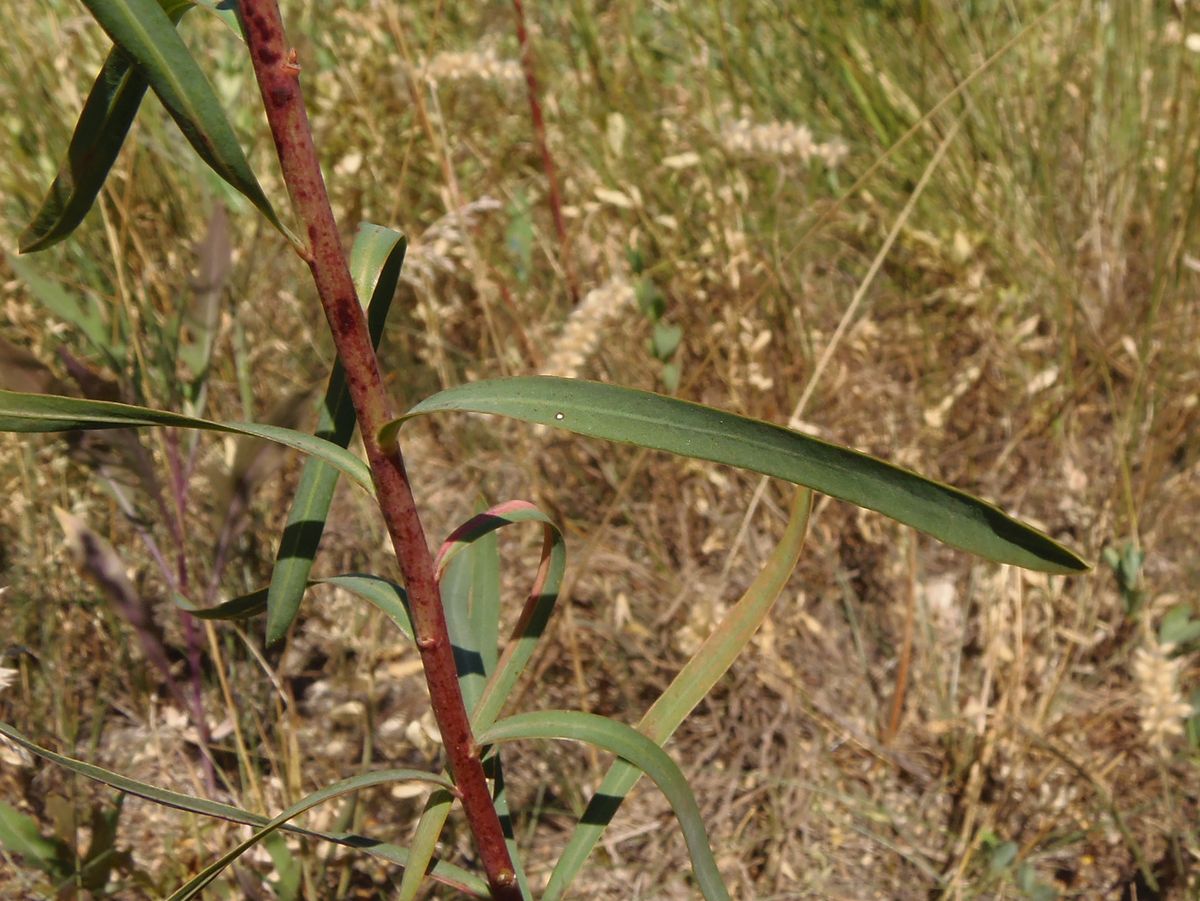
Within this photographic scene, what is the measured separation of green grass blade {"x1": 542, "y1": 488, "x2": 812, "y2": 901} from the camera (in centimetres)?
91

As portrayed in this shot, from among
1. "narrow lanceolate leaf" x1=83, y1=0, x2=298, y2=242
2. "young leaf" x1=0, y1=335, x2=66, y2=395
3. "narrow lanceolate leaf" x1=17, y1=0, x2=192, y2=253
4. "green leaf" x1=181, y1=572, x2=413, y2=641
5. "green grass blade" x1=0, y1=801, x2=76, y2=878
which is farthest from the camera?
"young leaf" x1=0, y1=335, x2=66, y2=395

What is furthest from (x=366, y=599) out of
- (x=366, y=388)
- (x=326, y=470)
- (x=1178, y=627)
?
(x=1178, y=627)

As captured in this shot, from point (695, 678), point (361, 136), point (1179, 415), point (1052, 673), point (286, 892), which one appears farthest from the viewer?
point (361, 136)

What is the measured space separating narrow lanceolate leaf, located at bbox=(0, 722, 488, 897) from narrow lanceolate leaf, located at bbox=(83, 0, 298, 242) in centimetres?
38

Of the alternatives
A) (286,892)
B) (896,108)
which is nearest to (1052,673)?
(286,892)

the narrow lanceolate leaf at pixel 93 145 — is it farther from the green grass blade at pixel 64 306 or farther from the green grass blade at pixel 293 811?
the green grass blade at pixel 64 306

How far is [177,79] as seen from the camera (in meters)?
0.64

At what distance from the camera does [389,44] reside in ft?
8.79

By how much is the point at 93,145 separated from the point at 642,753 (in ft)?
1.72

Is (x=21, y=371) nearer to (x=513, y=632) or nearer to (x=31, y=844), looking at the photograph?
(x=31, y=844)

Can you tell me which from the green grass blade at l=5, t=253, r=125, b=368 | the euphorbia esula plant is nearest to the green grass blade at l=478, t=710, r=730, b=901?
the euphorbia esula plant

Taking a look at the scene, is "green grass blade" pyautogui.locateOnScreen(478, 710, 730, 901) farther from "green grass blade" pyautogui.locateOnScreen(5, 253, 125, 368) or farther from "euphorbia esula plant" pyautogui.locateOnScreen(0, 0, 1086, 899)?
"green grass blade" pyautogui.locateOnScreen(5, 253, 125, 368)

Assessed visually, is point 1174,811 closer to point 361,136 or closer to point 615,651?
point 615,651

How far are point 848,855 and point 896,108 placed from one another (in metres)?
1.62
